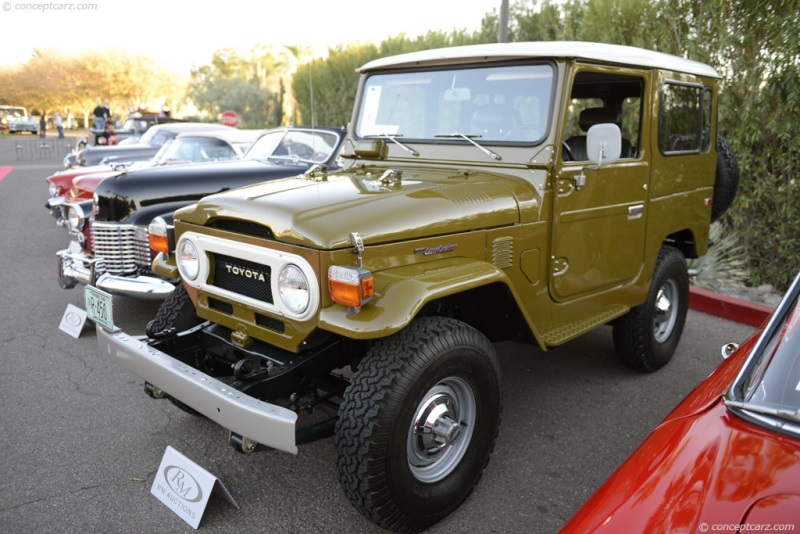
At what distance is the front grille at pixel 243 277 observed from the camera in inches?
108

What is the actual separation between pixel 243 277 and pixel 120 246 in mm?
2974

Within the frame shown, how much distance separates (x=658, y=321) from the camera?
4.49m

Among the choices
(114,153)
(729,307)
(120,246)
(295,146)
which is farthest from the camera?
(114,153)

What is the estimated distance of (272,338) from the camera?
2785mm

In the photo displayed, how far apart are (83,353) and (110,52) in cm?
4048

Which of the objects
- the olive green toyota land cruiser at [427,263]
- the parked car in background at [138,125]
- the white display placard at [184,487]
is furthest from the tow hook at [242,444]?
the parked car in background at [138,125]

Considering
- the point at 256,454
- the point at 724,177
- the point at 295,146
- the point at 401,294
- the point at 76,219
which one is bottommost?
the point at 256,454

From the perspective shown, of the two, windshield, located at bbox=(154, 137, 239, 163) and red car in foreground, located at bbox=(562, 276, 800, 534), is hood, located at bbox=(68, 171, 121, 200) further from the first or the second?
red car in foreground, located at bbox=(562, 276, 800, 534)

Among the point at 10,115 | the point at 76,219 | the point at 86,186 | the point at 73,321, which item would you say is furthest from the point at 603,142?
the point at 10,115

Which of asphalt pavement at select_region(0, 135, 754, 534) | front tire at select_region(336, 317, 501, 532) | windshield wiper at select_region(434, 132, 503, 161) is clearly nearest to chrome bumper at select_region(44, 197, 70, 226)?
asphalt pavement at select_region(0, 135, 754, 534)

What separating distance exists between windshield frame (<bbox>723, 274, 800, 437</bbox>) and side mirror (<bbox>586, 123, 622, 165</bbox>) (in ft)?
4.66

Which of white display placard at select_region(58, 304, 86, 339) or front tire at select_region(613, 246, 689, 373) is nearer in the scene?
front tire at select_region(613, 246, 689, 373)

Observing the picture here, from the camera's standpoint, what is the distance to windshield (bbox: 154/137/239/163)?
7879mm

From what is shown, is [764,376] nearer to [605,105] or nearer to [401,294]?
[401,294]
